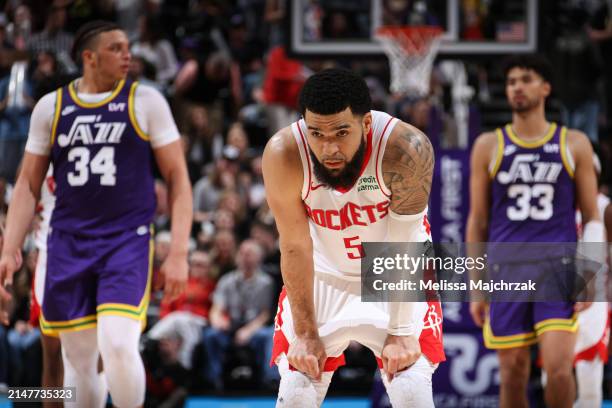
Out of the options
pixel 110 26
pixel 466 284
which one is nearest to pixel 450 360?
pixel 466 284

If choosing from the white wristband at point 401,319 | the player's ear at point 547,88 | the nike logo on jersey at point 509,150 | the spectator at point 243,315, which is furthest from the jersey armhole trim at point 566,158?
the spectator at point 243,315

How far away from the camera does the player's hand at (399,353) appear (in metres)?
4.29

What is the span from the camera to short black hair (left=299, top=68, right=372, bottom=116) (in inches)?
161

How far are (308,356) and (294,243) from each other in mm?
519

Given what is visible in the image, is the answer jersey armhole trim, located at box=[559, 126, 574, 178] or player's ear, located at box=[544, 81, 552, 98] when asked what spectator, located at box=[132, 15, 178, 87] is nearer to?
player's ear, located at box=[544, 81, 552, 98]

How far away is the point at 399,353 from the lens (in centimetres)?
428

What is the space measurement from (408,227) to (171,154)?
6.02 ft

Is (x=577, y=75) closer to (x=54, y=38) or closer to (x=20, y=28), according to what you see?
(x=54, y=38)

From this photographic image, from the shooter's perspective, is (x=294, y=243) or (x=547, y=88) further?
(x=547, y=88)

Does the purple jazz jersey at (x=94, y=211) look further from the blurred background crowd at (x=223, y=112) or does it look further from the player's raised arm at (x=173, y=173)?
the blurred background crowd at (x=223, y=112)

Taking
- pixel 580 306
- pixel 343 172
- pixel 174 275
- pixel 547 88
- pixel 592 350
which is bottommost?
pixel 592 350

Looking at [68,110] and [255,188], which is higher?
[68,110]

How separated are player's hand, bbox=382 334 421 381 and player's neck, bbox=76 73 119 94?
2427 mm

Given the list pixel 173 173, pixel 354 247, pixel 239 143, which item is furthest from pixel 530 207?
pixel 239 143
